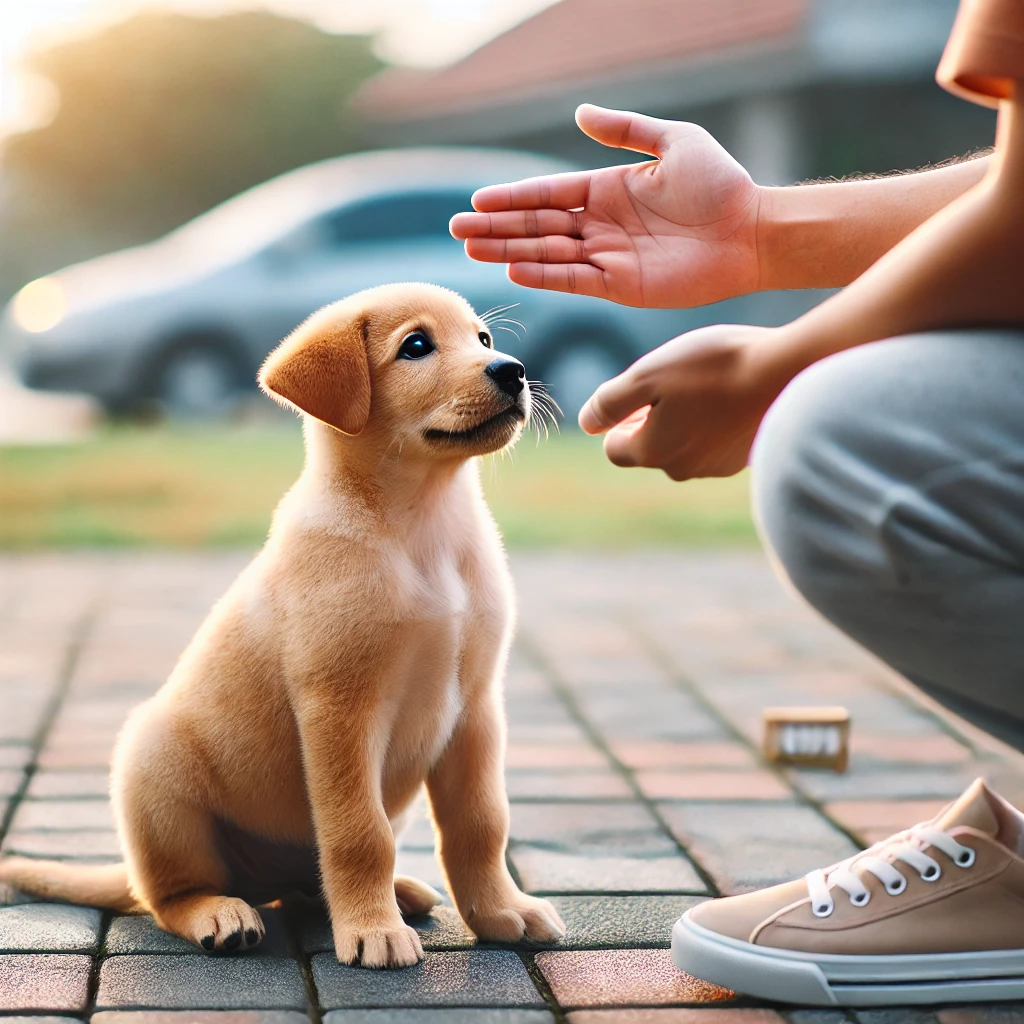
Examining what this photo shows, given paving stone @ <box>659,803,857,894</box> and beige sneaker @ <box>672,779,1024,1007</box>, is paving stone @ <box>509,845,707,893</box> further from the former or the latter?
beige sneaker @ <box>672,779,1024,1007</box>

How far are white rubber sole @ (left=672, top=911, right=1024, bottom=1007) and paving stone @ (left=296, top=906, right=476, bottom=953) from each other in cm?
47

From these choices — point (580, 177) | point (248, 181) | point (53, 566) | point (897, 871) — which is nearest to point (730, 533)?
point (53, 566)

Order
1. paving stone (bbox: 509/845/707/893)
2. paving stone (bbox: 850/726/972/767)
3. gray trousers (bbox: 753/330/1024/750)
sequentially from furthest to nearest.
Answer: paving stone (bbox: 850/726/972/767) → paving stone (bbox: 509/845/707/893) → gray trousers (bbox: 753/330/1024/750)

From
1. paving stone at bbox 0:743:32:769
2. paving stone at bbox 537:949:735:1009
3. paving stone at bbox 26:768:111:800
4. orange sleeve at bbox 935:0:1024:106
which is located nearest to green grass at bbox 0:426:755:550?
paving stone at bbox 0:743:32:769

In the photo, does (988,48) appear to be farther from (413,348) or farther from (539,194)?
(539,194)

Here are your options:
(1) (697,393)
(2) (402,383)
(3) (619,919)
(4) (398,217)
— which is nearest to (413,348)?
(2) (402,383)

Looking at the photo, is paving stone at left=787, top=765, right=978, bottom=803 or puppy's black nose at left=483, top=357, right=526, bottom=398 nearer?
puppy's black nose at left=483, top=357, right=526, bottom=398

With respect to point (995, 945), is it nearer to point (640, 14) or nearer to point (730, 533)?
point (730, 533)

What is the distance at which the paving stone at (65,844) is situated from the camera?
105 inches

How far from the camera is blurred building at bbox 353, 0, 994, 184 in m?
14.1

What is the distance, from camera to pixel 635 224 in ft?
8.59

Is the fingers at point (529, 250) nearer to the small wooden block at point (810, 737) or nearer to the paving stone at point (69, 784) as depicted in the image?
the small wooden block at point (810, 737)

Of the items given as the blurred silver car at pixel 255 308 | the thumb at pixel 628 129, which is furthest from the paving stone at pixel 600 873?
the blurred silver car at pixel 255 308

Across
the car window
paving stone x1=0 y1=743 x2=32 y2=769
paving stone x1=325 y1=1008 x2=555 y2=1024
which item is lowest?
the car window
